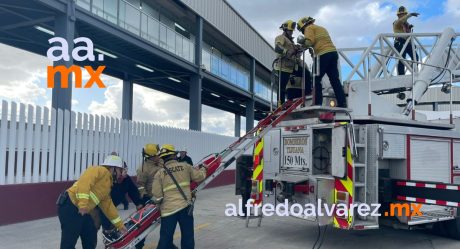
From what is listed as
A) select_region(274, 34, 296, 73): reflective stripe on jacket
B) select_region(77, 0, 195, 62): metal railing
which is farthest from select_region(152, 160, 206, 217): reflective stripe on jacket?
select_region(77, 0, 195, 62): metal railing

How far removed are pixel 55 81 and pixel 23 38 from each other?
567cm

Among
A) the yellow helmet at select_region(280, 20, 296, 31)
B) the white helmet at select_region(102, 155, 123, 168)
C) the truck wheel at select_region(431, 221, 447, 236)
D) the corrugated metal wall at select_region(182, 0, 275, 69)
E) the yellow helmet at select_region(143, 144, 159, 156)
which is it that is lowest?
the truck wheel at select_region(431, 221, 447, 236)

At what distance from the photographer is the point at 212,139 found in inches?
736

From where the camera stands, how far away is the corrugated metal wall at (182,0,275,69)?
20750 millimetres

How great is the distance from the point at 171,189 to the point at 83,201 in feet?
3.82

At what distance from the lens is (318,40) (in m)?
7.12

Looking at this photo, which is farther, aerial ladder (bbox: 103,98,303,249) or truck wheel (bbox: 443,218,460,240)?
truck wheel (bbox: 443,218,460,240)

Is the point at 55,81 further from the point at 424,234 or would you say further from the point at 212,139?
the point at 424,234

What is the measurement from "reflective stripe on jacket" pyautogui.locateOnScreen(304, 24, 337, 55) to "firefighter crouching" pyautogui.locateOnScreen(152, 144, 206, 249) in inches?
123

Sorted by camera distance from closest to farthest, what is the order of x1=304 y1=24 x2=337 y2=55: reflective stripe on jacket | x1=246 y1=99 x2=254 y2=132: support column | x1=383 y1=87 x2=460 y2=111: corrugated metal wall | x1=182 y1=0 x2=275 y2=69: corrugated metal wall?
x1=304 y1=24 x2=337 y2=55: reflective stripe on jacket → x1=383 y1=87 x2=460 y2=111: corrugated metal wall → x1=182 y1=0 x2=275 y2=69: corrugated metal wall → x1=246 y1=99 x2=254 y2=132: support column

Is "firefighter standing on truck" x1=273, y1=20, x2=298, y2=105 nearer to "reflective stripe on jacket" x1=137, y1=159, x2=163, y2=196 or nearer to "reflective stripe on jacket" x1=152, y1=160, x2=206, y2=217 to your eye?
"reflective stripe on jacket" x1=137, y1=159, x2=163, y2=196

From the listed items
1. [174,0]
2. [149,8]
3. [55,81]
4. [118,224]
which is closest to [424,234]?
[118,224]

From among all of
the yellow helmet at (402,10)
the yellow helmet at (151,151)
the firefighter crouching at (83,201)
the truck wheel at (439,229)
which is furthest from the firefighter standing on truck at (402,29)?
the firefighter crouching at (83,201)

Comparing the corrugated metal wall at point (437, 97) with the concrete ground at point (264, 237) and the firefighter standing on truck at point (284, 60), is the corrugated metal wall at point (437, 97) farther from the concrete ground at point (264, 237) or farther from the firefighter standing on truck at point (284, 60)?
the concrete ground at point (264, 237)
